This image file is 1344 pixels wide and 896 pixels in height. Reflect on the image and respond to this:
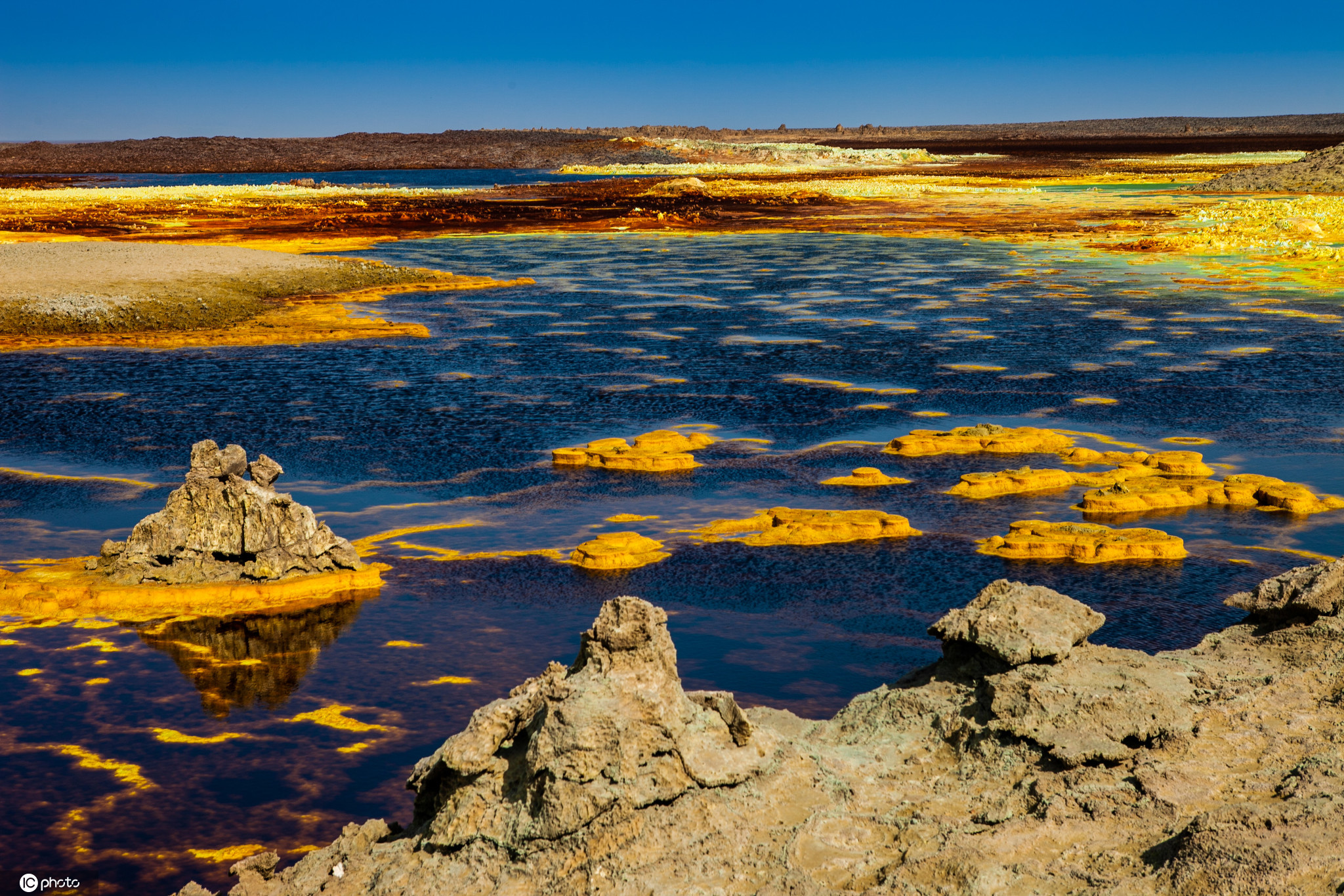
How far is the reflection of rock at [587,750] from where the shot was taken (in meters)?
3.83

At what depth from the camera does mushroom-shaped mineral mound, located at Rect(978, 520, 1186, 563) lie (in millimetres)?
8609

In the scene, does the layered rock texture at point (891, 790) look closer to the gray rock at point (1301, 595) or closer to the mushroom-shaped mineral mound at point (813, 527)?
the gray rock at point (1301, 595)

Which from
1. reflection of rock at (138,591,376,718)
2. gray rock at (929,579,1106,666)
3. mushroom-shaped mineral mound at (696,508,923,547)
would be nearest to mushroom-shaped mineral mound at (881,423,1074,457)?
mushroom-shaped mineral mound at (696,508,923,547)

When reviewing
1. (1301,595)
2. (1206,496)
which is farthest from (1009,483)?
(1301,595)

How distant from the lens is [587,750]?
12.7 ft

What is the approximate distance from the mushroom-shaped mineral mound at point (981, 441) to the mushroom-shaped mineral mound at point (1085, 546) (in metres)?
2.64

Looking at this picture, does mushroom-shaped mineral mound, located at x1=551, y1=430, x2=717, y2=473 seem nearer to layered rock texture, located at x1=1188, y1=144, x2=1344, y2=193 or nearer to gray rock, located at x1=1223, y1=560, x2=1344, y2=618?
gray rock, located at x1=1223, y1=560, x2=1344, y2=618

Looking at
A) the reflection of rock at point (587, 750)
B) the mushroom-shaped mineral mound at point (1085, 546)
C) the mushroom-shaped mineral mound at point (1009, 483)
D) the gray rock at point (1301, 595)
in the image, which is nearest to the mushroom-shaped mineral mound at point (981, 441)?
the mushroom-shaped mineral mound at point (1009, 483)

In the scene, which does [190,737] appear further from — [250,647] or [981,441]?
[981,441]

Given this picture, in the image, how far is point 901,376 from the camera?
15570 mm

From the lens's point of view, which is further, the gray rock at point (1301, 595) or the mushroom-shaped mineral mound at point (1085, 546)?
the mushroom-shaped mineral mound at point (1085, 546)

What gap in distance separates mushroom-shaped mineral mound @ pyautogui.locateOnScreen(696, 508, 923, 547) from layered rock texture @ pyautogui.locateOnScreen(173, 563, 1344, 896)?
14.0 ft

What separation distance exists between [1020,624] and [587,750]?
193 centimetres

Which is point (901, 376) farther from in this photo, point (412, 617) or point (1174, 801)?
point (1174, 801)
